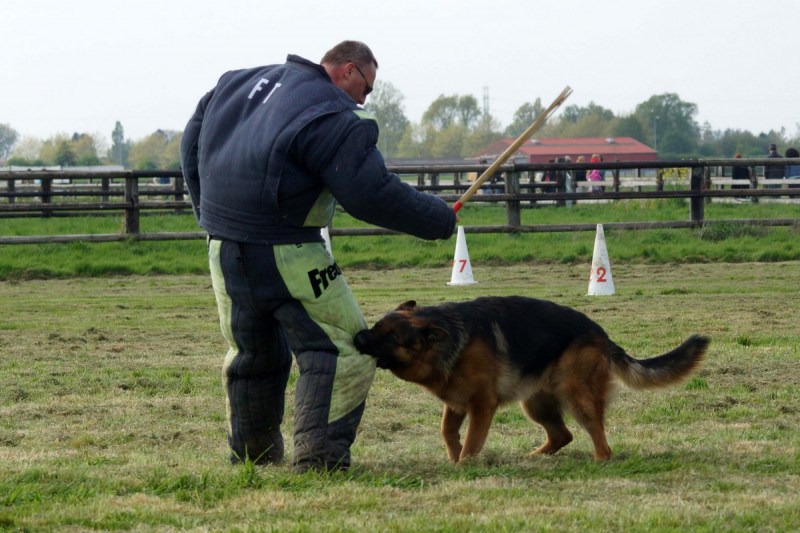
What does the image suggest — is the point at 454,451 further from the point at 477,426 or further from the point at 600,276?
the point at 600,276

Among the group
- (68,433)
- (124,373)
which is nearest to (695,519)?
(68,433)

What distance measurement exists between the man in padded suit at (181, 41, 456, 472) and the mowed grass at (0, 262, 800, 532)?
40 cm

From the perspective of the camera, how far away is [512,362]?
5828 mm

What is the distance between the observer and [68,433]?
6363 mm

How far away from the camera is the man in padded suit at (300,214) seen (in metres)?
5.04

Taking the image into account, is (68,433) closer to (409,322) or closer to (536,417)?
(409,322)

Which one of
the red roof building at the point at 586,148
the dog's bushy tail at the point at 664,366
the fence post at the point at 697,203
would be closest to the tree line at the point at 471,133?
the red roof building at the point at 586,148

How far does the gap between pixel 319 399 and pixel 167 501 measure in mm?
1014

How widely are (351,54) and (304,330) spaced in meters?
1.37

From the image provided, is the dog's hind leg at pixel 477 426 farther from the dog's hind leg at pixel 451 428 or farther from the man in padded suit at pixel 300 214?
the man in padded suit at pixel 300 214

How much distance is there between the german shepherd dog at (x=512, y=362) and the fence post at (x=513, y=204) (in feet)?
43.6

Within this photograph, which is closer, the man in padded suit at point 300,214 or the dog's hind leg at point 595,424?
the man in padded suit at point 300,214

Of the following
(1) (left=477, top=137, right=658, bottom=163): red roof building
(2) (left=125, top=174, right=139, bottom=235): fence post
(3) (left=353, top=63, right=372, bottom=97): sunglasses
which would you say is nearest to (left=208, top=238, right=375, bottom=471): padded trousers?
(3) (left=353, top=63, right=372, bottom=97): sunglasses

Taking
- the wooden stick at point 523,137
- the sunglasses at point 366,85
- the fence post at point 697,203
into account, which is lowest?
the fence post at point 697,203
